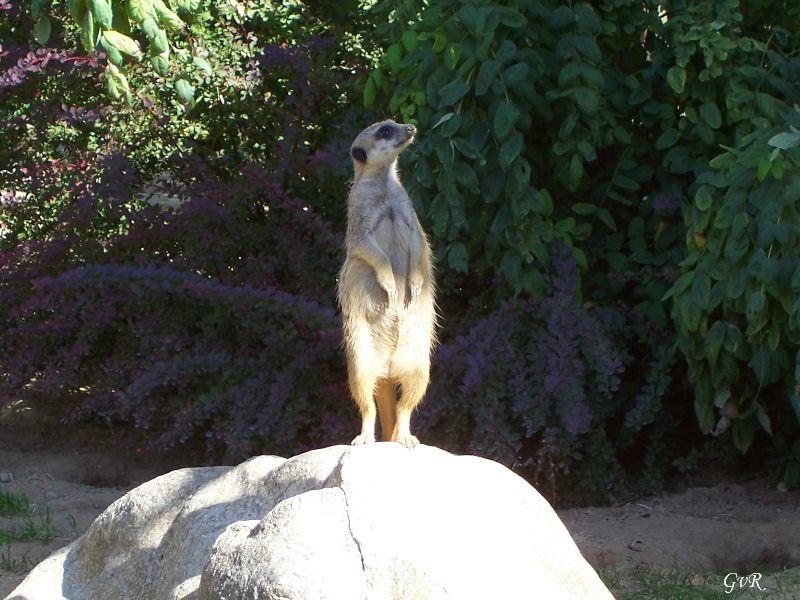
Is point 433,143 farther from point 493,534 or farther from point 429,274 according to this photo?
point 493,534

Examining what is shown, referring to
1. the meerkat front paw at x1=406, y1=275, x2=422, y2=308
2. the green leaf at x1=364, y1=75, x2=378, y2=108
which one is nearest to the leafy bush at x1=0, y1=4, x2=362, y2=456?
the green leaf at x1=364, y1=75, x2=378, y2=108

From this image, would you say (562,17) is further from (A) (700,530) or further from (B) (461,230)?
(A) (700,530)

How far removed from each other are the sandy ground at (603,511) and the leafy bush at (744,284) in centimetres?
39

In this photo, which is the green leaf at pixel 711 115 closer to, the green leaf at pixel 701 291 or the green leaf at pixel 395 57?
the green leaf at pixel 701 291

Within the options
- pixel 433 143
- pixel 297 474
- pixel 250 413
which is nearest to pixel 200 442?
pixel 250 413

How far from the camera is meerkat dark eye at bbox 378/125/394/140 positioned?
431 cm

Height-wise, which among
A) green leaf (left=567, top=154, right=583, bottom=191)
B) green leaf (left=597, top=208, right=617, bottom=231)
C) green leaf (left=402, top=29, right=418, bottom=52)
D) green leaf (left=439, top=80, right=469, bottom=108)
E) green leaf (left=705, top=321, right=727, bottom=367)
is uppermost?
green leaf (left=402, top=29, right=418, bottom=52)

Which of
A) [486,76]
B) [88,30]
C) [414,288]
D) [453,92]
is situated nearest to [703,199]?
[486,76]

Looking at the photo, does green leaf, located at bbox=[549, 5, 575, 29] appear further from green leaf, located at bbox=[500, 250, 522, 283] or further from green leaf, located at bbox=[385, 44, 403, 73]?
green leaf, located at bbox=[500, 250, 522, 283]

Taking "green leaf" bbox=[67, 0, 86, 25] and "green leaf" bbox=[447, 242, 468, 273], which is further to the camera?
"green leaf" bbox=[447, 242, 468, 273]

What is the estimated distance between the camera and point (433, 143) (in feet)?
17.0

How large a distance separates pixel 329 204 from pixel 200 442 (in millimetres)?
1591

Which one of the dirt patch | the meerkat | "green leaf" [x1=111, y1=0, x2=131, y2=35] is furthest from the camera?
the dirt patch

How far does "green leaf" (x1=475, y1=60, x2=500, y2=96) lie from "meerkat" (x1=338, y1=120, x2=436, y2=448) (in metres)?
0.84
